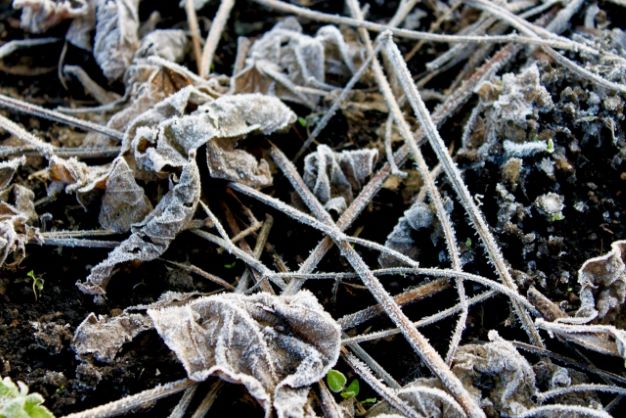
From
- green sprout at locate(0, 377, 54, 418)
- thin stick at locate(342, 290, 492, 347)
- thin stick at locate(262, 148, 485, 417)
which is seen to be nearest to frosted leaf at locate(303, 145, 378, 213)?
thin stick at locate(262, 148, 485, 417)

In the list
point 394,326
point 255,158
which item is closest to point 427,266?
point 394,326

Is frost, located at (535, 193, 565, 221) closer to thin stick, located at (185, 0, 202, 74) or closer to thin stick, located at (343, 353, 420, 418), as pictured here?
thin stick, located at (343, 353, 420, 418)

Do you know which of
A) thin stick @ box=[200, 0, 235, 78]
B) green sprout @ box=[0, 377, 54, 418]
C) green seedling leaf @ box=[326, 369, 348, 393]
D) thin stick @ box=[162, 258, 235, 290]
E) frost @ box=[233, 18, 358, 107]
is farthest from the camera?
thin stick @ box=[200, 0, 235, 78]

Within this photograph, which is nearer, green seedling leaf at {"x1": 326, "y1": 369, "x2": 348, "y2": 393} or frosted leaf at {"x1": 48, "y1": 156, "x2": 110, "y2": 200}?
green seedling leaf at {"x1": 326, "y1": 369, "x2": 348, "y2": 393}

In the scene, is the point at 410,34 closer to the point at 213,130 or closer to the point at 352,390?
the point at 213,130

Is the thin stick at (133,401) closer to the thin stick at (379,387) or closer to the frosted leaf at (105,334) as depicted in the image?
the frosted leaf at (105,334)
